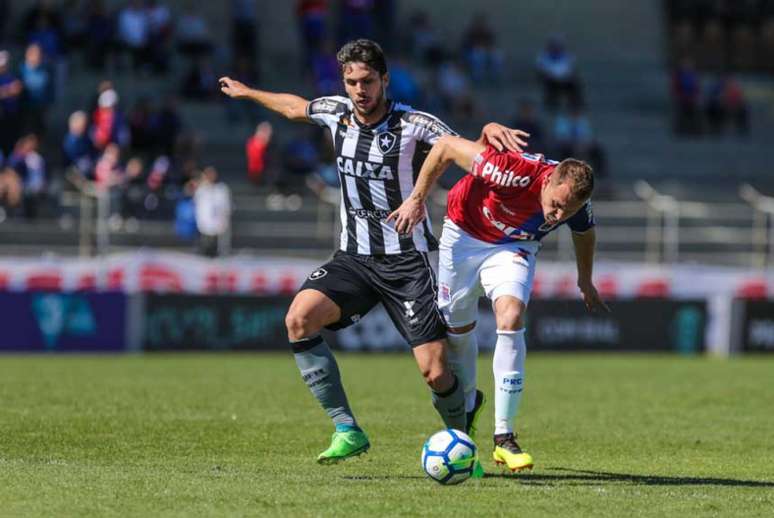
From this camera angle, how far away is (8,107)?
2475 centimetres

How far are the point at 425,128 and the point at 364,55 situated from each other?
2.03 ft

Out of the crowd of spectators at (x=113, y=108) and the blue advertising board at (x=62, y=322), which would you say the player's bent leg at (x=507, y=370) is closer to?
the blue advertising board at (x=62, y=322)

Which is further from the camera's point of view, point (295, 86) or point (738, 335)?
point (295, 86)

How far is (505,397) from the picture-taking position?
9914 mm

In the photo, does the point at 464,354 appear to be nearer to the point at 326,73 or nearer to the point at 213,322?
the point at 213,322

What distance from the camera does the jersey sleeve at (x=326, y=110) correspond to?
10.0 metres

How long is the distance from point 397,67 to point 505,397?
66.4 feet

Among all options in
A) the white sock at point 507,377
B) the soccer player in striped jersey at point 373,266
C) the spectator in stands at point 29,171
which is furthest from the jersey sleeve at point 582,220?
the spectator in stands at point 29,171

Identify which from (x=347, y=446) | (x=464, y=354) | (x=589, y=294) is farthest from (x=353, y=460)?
(x=589, y=294)

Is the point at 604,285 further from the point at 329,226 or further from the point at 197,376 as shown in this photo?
the point at 197,376

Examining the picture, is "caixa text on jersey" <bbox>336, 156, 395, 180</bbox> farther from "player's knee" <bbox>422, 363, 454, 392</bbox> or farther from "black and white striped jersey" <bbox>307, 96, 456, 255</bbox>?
"player's knee" <bbox>422, 363, 454, 392</bbox>

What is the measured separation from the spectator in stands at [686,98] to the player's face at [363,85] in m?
25.6

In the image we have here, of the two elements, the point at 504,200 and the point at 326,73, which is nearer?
the point at 504,200

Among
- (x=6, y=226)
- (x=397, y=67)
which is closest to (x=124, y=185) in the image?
(x=6, y=226)
